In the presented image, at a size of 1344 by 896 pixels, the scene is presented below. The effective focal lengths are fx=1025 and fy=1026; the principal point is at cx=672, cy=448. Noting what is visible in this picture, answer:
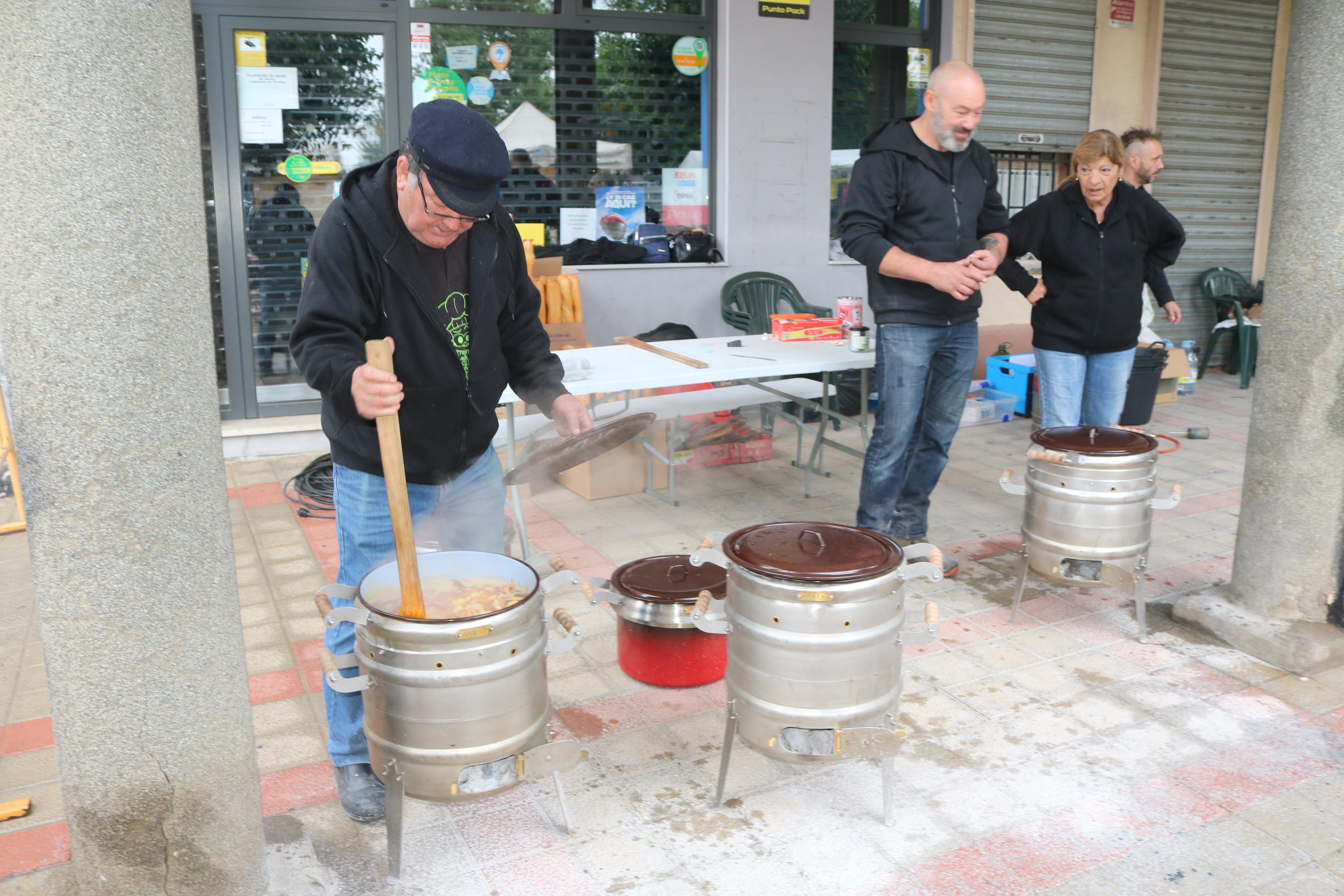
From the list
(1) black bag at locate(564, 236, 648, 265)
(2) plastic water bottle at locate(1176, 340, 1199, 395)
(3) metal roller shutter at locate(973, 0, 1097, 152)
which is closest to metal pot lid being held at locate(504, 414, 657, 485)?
(1) black bag at locate(564, 236, 648, 265)

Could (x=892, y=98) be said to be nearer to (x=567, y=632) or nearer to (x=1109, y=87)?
(x=1109, y=87)

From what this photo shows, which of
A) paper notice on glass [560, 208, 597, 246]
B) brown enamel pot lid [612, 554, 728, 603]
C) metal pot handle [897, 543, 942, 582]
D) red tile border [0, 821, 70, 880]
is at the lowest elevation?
red tile border [0, 821, 70, 880]

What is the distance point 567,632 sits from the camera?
2.73m

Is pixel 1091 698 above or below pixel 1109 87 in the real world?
below

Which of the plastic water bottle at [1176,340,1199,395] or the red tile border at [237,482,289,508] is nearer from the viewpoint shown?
the red tile border at [237,482,289,508]

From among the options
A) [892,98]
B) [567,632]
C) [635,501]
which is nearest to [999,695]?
[567,632]

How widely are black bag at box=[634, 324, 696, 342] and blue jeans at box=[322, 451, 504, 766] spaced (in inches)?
176

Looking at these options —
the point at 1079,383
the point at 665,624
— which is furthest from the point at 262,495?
the point at 1079,383

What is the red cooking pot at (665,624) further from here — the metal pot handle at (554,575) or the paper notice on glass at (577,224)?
the paper notice on glass at (577,224)

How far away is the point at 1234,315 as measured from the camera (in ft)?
33.1

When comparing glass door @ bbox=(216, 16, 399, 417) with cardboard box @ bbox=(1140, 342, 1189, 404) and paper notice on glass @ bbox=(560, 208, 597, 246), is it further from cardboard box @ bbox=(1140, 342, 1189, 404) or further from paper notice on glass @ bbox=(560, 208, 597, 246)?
cardboard box @ bbox=(1140, 342, 1189, 404)

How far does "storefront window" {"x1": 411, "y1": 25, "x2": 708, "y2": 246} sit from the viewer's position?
7594mm

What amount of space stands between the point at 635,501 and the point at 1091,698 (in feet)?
10.0

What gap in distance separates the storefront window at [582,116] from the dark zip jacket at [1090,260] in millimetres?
3816
